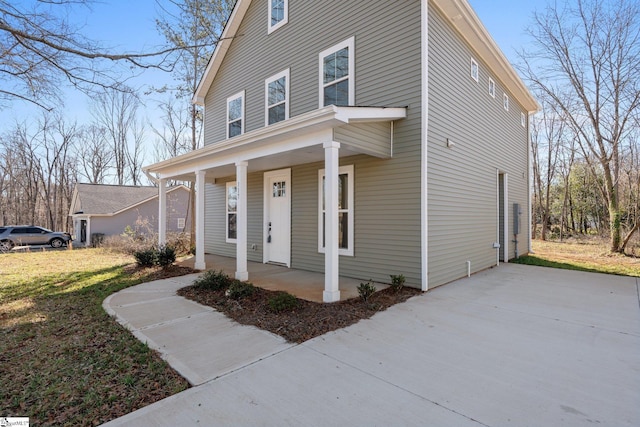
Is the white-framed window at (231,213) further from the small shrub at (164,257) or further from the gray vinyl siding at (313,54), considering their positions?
the small shrub at (164,257)

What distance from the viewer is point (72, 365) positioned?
3.28m

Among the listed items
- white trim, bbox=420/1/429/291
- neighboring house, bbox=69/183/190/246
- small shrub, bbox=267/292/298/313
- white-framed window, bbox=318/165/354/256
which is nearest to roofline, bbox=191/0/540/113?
white trim, bbox=420/1/429/291

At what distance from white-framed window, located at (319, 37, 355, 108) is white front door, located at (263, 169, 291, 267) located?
223cm

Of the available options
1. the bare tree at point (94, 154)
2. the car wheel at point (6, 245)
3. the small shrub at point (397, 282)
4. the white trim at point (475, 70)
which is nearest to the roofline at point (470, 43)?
the white trim at point (475, 70)

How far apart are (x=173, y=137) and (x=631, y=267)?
23867 mm

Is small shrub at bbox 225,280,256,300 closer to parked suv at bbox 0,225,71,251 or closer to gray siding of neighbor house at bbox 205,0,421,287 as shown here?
gray siding of neighbor house at bbox 205,0,421,287

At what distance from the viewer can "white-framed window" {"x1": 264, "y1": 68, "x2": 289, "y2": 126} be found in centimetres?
860

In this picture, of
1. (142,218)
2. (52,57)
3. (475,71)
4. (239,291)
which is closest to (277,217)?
(239,291)

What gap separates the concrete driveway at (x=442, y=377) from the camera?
238cm

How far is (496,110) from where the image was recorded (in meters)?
9.38

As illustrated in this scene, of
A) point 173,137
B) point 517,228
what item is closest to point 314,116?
point 517,228

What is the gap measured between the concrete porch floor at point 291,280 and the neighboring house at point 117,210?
12.1 meters

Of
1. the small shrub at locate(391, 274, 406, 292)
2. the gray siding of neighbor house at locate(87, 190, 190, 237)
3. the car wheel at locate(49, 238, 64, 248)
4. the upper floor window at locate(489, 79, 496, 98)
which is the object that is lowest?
the car wheel at locate(49, 238, 64, 248)

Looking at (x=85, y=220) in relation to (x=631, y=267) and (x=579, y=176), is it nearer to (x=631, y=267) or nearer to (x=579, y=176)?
(x=631, y=267)
